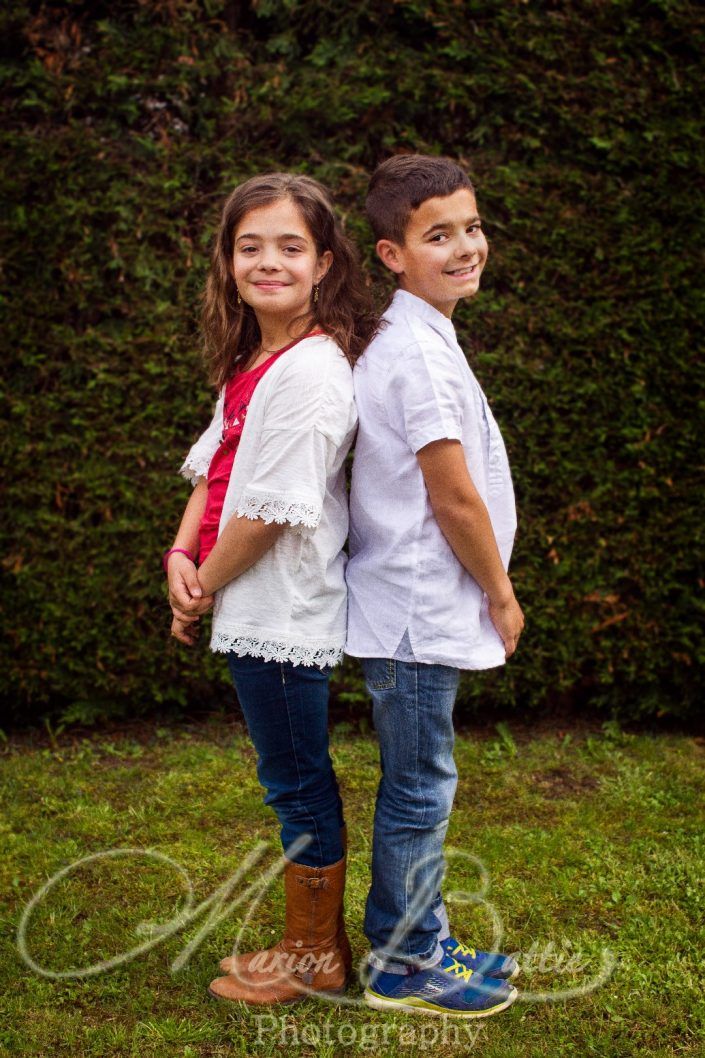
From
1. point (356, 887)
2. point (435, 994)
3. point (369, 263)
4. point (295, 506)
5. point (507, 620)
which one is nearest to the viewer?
point (295, 506)

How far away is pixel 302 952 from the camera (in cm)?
240

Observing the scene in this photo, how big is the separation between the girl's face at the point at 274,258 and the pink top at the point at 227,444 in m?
0.11

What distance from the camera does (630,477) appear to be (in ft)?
12.5

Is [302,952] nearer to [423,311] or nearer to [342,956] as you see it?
[342,956]

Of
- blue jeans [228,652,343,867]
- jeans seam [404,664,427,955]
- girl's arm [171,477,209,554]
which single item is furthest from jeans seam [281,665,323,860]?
girl's arm [171,477,209,554]

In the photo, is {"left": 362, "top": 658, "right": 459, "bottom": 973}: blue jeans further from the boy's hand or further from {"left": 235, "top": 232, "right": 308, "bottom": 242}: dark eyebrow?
{"left": 235, "top": 232, "right": 308, "bottom": 242}: dark eyebrow

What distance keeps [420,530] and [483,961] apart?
1.14 meters

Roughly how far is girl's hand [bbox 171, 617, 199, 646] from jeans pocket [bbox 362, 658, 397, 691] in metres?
0.45

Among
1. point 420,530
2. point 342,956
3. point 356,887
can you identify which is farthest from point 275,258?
point 356,887

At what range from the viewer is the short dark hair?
215 centimetres

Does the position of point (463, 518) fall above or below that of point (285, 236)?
below

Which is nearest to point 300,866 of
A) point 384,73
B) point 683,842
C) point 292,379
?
point 292,379

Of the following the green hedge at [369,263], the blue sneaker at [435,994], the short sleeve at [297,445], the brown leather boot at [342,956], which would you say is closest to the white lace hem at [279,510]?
the short sleeve at [297,445]

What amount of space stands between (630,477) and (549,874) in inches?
62.4
